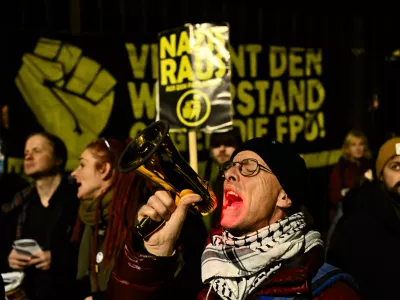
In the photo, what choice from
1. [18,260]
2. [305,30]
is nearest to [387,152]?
[18,260]

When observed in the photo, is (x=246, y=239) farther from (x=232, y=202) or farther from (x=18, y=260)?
(x=18, y=260)

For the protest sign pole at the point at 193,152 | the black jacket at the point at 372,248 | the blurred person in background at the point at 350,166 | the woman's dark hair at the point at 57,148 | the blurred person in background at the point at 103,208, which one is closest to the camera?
the black jacket at the point at 372,248

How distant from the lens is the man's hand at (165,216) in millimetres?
Answer: 2275

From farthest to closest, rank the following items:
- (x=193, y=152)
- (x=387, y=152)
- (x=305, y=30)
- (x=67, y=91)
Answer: (x=305, y=30) < (x=67, y=91) < (x=193, y=152) < (x=387, y=152)

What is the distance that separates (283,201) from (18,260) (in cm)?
211

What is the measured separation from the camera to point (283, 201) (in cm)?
229

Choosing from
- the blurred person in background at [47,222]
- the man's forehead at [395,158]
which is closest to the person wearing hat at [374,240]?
the man's forehead at [395,158]

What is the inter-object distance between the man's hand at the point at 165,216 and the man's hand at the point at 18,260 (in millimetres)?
1795

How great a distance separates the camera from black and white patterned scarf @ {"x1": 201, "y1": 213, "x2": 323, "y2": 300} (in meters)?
2.19

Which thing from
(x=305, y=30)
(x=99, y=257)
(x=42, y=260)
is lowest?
(x=42, y=260)

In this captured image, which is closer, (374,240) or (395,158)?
(374,240)

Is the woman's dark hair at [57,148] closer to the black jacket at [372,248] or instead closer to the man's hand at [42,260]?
the man's hand at [42,260]

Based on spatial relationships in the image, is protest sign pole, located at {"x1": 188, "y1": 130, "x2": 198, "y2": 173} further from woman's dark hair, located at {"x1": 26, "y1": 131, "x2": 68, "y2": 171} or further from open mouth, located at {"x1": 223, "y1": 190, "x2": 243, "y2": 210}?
open mouth, located at {"x1": 223, "y1": 190, "x2": 243, "y2": 210}

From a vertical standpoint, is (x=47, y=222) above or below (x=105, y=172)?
below
